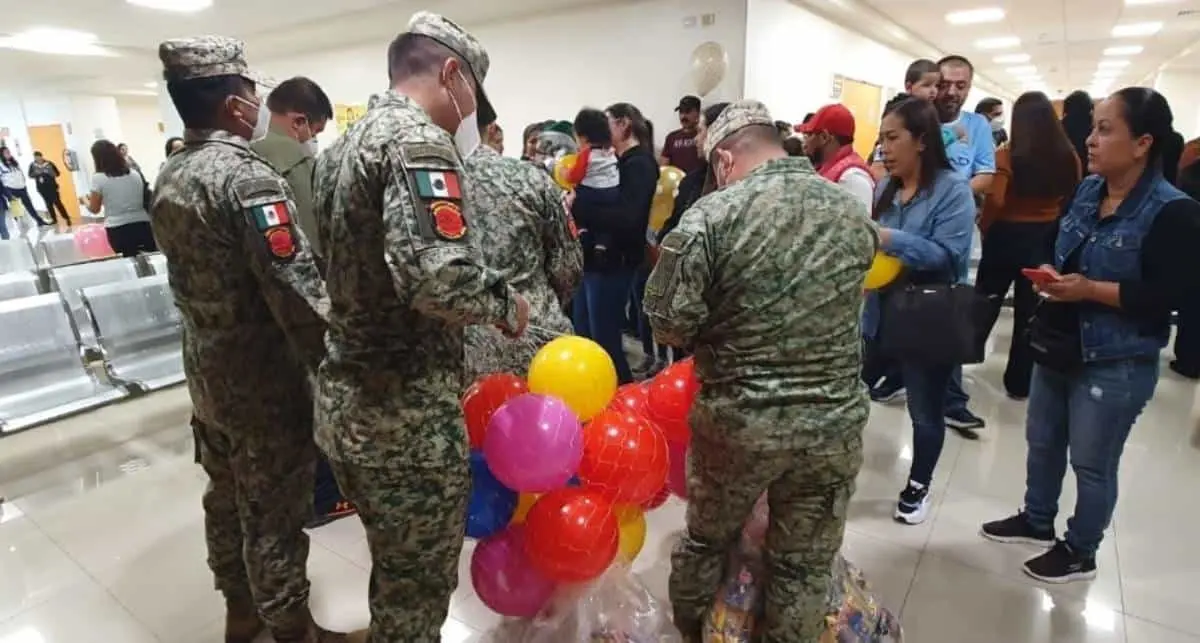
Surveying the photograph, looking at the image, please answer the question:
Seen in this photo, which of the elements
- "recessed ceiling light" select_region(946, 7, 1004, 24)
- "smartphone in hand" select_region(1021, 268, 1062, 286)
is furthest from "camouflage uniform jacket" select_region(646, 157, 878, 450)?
"recessed ceiling light" select_region(946, 7, 1004, 24)

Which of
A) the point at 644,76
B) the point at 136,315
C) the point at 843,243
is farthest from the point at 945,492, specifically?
the point at 644,76

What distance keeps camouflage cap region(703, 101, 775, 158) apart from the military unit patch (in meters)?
0.70

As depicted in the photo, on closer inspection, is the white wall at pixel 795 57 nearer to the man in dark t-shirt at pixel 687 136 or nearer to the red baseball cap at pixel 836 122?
the man in dark t-shirt at pixel 687 136

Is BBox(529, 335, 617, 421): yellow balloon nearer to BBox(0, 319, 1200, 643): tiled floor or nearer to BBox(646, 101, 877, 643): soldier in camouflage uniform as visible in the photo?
BBox(646, 101, 877, 643): soldier in camouflage uniform

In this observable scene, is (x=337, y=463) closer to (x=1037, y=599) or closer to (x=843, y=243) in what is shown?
(x=843, y=243)

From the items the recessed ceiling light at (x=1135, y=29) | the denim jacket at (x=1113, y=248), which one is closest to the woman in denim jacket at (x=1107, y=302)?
the denim jacket at (x=1113, y=248)

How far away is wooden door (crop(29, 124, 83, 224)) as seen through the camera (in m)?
16.0

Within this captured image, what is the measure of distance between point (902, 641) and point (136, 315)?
3.77m

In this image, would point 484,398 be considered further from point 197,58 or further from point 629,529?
point 197,58

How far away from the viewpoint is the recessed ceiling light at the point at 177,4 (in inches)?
263

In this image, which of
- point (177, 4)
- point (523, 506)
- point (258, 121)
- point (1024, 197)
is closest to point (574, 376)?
point (523, 506)

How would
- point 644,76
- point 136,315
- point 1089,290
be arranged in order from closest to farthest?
1. point 1089,290
2. point 136,315
3. point 644,76

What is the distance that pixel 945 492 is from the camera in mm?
2828

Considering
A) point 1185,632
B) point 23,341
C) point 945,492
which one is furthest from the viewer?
point 23,341
